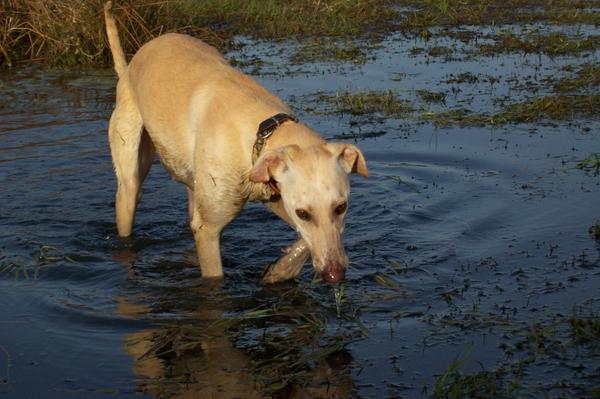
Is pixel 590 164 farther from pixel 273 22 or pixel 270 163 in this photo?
pixel 273 22

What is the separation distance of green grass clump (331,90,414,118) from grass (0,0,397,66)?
3.62m

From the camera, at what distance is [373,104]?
11.1 meters

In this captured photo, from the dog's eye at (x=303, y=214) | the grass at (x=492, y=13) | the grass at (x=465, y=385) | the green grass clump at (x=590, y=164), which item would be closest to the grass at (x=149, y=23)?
the grass at (x=492, y=13)

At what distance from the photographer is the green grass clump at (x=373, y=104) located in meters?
10.9

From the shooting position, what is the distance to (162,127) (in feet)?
22.1

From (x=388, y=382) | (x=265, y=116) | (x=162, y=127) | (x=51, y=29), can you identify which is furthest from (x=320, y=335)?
(x=51, y=29)

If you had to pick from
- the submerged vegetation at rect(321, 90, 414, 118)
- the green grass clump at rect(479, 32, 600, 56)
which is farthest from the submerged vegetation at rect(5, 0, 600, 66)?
the submerged vegetation at rect(321, 90, 414, 118)

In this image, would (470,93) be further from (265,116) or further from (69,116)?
(265,116)

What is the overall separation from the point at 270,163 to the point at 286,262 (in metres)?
1.24

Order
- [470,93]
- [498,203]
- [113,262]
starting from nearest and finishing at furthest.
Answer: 1. [113,262]
2. [498,203]
3. [470,93]

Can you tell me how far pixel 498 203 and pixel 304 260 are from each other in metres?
2.29

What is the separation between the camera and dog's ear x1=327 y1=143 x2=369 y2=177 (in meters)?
5.38

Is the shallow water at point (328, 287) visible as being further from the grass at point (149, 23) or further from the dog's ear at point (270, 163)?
the grass at point (149, 23)

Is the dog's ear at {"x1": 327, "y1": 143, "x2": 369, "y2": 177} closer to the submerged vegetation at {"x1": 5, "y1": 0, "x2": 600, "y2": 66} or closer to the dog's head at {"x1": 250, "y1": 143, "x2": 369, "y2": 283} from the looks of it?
the dog's head at {"x1": 250, "y1": 143, "x2": 369, "y2": 283}
